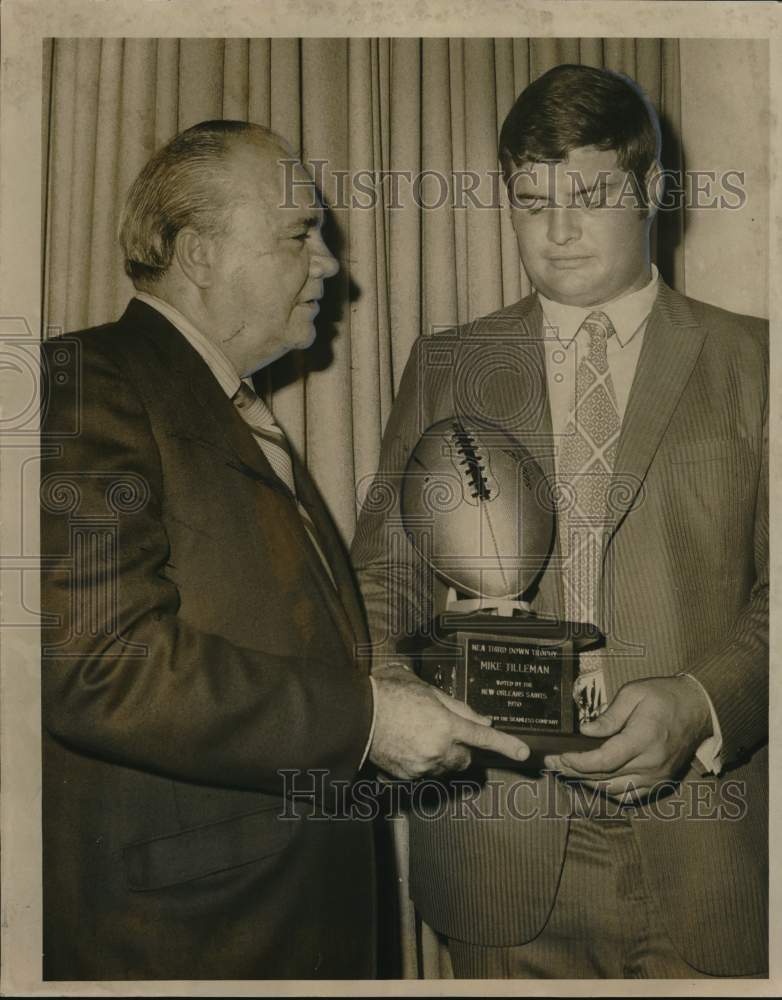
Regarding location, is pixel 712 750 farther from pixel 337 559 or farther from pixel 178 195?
pixel 178 195

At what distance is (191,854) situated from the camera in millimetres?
2395

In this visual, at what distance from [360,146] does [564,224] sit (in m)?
0.50

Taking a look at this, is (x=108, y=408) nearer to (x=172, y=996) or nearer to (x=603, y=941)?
(x=172, y=996)

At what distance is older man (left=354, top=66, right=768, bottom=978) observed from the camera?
2514 millimetres

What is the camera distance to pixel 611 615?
2.56 m

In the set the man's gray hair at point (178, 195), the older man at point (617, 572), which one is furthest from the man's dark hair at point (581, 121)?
the man's gray hair at point (178, 195)

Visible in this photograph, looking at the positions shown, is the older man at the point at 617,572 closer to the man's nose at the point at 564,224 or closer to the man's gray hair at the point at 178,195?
the man's nose at the point at 564,224

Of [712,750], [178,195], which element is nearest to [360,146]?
[178,195]

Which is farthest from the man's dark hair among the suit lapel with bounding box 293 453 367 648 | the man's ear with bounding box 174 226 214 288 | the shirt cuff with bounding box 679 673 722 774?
the shirt cuff with bounding box 679 673 722 774

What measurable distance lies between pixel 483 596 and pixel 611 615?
0.27 m

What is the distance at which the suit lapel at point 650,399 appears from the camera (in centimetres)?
257

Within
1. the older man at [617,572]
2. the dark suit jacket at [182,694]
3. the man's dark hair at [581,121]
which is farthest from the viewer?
the man's dark hair at [581,121]

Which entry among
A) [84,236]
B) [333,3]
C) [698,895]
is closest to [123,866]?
[698,895]

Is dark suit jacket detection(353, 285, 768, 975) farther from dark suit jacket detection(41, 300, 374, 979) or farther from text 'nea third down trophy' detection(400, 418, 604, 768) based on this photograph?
dark suit jacket detection(41, 300, 374, 979)
